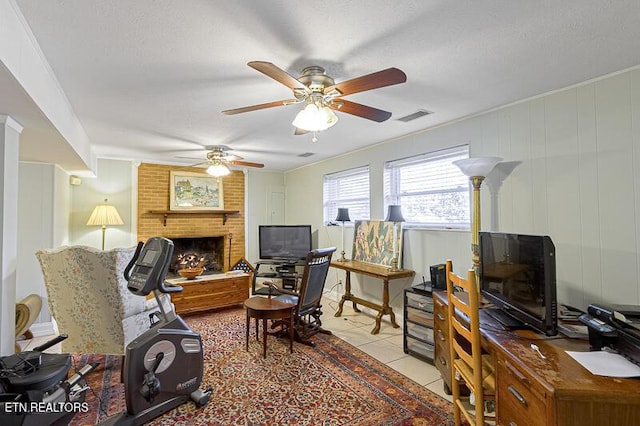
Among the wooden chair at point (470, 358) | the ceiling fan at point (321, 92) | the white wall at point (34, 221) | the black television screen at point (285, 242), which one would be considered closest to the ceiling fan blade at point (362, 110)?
the ceiling fan at point (321, 92)

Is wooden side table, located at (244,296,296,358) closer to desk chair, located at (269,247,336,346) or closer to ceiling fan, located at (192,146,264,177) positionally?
desk chair, located at (269,247,336,346)

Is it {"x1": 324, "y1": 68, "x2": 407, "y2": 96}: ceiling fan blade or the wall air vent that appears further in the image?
the wall air vent

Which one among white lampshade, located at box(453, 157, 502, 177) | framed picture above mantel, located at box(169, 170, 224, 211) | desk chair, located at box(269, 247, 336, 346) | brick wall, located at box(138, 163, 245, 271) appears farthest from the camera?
framed picture above mantel, located at box(169, 170, 224, 211)

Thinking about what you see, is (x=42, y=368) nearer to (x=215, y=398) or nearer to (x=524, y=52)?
(x=215, y=398)

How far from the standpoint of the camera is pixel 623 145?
2111mm

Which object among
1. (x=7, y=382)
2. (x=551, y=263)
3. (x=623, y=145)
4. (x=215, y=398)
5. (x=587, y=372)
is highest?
(x=623, y=145)

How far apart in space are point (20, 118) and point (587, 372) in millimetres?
3570

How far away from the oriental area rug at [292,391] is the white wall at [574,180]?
1.40m

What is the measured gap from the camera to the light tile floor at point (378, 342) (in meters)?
2.67

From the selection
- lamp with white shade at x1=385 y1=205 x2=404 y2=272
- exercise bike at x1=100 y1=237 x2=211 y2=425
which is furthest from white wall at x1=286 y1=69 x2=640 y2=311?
exercise bike at x1=100 y1=237 x2=211 y2=425

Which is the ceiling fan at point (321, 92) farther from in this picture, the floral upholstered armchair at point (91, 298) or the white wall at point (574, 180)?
the floral upholstered armchair at point (91, 298)

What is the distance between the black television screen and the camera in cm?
532

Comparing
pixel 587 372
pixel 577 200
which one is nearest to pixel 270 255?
pixel 577 200

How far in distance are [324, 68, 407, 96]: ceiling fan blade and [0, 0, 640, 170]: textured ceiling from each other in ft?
0.68
